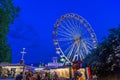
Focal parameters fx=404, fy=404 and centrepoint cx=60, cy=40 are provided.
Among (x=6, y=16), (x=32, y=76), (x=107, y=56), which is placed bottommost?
(x=107, y=56)

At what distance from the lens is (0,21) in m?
32.5

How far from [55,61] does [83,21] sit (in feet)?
74.3

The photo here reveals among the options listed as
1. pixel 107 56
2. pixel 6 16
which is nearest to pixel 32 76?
pixel 6 16

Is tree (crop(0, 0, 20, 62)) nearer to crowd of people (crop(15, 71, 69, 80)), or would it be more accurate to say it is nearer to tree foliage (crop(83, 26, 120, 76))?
crowd of people (crop(15, 71, 69, 80))

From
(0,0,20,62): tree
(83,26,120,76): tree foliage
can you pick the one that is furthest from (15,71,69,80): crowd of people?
(83,26,120,76): tree foliage

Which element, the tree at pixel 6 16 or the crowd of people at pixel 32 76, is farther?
the tree at pixel 6 16

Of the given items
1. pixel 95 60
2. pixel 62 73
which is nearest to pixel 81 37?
pixel 62 73

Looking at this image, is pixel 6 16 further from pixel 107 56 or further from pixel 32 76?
pixel 107 56

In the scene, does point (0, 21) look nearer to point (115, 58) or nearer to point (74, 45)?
point (115, 58)

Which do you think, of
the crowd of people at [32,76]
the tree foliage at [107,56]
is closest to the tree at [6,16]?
the crowd of people at [32,76]

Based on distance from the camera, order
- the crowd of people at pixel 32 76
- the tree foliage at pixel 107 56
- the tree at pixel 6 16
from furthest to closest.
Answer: the tree at pixel 6 16
the crowd of people at pixel 32 76
the tree foliage at pixel 107 56

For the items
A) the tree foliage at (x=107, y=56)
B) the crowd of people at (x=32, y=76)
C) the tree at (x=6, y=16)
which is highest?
the tree at (x=6, y=16)

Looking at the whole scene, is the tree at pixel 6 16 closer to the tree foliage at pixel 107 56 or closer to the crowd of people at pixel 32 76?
the crowd of people at pixel 32 76

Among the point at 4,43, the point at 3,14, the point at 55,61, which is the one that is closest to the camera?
the point at 3,14
